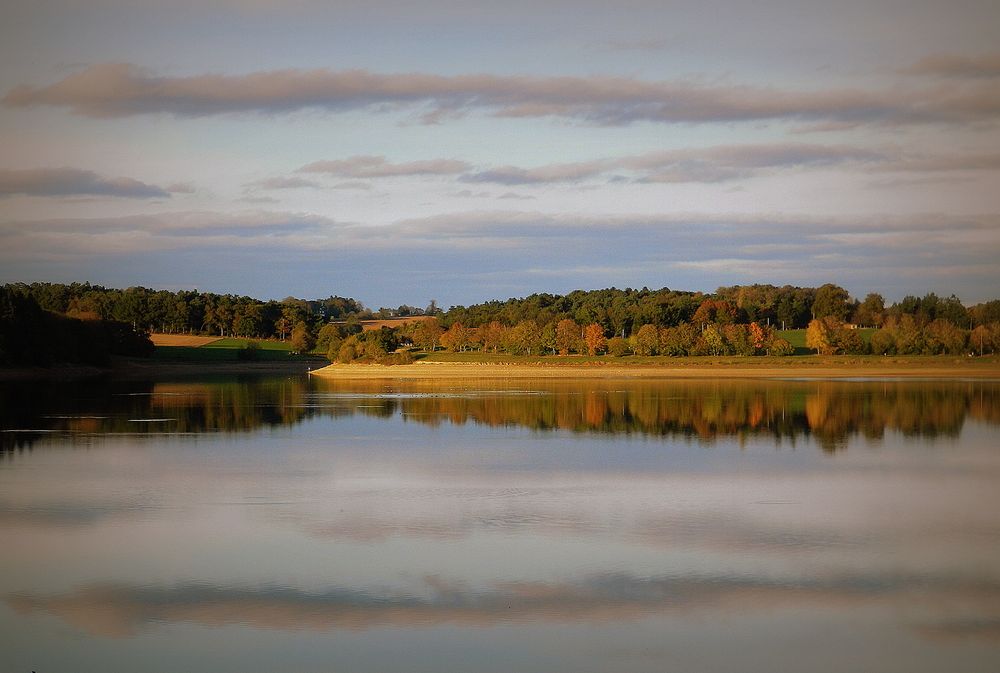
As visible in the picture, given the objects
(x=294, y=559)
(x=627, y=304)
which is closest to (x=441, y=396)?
(x=294, y=559)

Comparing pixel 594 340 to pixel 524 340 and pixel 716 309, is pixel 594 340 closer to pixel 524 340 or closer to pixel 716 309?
pixel 524 340

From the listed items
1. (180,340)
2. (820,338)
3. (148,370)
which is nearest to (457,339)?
(148,370)

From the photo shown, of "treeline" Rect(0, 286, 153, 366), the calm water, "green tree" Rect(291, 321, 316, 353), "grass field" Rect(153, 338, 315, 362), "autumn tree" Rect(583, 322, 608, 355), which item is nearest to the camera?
the calm water

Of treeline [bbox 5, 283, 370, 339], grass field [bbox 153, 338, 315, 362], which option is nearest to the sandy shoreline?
grass field [bbox 153, 338, 315, 362]

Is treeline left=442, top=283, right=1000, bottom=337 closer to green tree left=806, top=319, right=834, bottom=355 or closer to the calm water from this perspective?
green tree left=806, top=319, right=834, bottom=355

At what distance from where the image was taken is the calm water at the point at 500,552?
10.4 meters

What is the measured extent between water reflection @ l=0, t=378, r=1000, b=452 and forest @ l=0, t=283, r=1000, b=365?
110 feet

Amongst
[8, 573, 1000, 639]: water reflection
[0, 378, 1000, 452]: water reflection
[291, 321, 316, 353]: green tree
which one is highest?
[291, 321, 316, 353]: green tree

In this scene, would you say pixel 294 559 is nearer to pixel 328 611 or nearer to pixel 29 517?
pixel 328 611

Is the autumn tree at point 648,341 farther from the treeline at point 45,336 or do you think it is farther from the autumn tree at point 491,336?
the treeline at point 45,336

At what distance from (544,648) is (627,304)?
372 feet

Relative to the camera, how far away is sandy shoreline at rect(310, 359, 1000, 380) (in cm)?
7688

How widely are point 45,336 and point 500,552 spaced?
75730 mm

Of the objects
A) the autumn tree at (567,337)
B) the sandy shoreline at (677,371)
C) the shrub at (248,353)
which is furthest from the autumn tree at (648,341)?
the shrub at (248,353)
